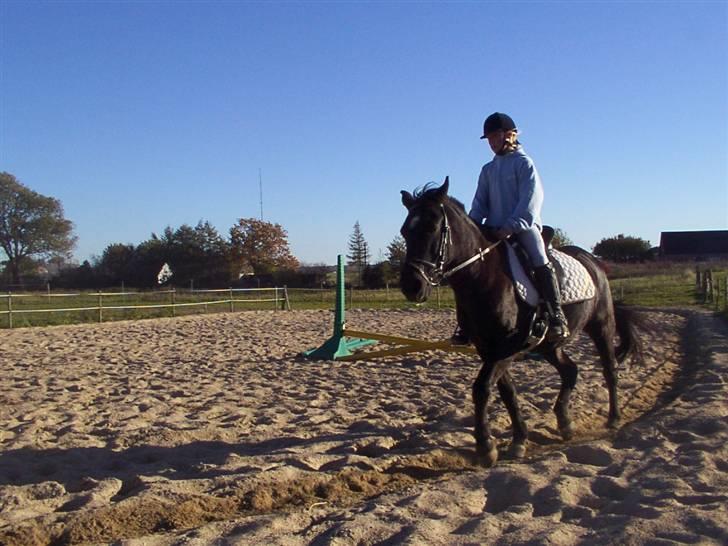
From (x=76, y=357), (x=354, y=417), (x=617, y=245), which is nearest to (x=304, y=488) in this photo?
(x=354, y=417)

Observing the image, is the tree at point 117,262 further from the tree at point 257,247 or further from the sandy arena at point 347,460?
the sandy arena at point 347,460

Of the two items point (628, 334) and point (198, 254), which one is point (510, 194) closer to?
point (628, 334)

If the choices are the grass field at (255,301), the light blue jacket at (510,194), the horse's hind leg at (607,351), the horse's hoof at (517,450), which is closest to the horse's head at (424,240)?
the light blue jacket at (510,194)

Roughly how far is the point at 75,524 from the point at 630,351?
5621 mm

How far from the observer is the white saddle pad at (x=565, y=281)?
507 centimetres

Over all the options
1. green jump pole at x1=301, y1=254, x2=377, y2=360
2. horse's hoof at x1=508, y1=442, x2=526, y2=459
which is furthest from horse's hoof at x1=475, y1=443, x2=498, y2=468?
green jump pole at x1=301, y1=254, x2=377, y2=360

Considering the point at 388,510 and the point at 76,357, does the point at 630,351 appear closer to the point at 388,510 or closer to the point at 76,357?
the point at 388,510

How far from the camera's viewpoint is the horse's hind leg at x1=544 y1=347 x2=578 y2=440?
19.2 feet

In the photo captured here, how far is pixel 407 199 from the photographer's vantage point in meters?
4.66

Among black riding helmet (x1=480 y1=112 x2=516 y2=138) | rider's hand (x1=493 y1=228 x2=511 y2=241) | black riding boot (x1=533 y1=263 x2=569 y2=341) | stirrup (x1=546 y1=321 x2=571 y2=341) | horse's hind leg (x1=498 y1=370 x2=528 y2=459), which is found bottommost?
horse's hind leg (x1=498 y1=370 x2=528 y2=459)

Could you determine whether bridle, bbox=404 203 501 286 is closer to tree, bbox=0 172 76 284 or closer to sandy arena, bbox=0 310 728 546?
sandy arena, bbox=0 310 728 546

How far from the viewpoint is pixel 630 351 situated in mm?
7156

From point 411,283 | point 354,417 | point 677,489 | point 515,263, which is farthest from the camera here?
point 354,417

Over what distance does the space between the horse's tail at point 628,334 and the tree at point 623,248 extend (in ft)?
183
